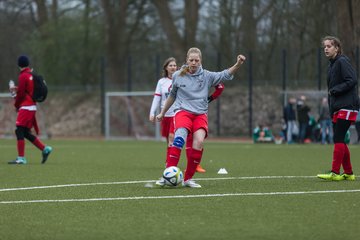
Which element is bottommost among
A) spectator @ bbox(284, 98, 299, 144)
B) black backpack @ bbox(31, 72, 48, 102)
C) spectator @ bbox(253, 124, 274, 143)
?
spectator @ bbox(253, 124, 274, 143)

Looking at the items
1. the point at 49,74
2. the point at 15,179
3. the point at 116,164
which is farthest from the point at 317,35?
the point at 15,179

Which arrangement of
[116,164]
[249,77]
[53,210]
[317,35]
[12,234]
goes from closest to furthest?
[12,234], [53,210], [116,164], [249,77], [317,35]

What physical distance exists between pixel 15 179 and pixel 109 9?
3212 cm

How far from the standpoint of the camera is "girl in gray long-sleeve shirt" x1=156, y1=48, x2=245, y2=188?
11.2m

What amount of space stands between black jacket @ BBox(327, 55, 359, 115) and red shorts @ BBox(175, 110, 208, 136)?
1804 mm

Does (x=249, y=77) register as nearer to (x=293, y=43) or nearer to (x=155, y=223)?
(x=293, y=43)

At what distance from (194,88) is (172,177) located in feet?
3.94

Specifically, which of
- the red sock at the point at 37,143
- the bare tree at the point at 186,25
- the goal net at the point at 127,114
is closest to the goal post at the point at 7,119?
the goal net at the point at 127,114

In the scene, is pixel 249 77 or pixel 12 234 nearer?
pixel 12 234

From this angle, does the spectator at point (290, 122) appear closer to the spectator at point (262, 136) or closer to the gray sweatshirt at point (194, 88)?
the spectator at point (262, 136)

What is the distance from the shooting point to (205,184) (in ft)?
38.5

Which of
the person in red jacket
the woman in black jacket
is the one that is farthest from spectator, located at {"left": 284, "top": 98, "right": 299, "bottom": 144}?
the woman in black jacket

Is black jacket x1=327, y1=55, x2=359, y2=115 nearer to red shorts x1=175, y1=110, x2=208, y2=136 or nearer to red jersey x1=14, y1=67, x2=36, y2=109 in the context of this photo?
red shorts x1=175, y1=110, x2=208, y2=136

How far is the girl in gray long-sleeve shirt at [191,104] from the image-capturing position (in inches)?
440
